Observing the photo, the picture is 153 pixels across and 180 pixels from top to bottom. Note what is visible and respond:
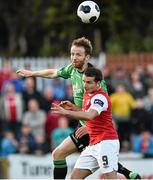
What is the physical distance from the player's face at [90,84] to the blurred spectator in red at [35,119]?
24.7 ft

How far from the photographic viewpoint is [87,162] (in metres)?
12.9

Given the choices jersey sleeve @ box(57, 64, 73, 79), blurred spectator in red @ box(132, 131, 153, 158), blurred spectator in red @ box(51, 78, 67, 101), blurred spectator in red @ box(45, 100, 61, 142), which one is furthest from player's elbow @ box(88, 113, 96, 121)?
blurred spectator in red @ box(51, 78, 67, 101)

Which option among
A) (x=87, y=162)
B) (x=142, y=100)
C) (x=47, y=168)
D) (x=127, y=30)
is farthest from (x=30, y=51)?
(x=87, y=162)

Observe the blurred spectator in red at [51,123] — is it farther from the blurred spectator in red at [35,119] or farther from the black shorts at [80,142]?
the black shorts at [80,142]

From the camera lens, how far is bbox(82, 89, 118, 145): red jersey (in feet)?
40.2

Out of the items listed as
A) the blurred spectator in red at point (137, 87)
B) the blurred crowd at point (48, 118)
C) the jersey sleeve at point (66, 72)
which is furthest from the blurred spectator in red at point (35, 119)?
the jersey sleeve at point (66, 72)

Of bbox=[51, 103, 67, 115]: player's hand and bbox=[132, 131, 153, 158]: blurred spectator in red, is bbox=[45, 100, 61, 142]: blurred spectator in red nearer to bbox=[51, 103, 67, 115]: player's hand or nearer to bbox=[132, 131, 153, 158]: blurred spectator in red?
bbox=[132, 131, 153, 158]: blurred spectator in red

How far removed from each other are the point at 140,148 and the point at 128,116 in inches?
43.2

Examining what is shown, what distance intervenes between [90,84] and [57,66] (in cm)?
1315

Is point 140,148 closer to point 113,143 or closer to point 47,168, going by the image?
point 47,168

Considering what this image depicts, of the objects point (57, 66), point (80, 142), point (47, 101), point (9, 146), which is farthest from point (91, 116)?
point (57, 66)

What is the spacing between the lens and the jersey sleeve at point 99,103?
1216cm

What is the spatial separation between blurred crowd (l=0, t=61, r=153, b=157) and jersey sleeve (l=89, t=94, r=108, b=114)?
681cm

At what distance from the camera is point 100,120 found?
41.1 feet
